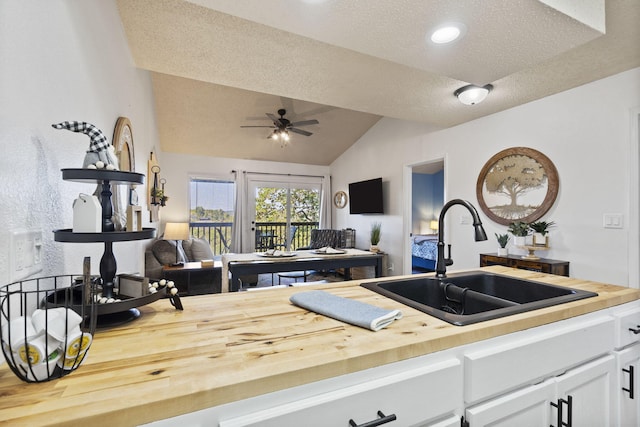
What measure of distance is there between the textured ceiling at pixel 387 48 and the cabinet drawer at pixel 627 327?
1502 mm

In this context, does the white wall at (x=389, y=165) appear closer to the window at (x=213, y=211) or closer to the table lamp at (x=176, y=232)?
the window at (x=213, y=211)

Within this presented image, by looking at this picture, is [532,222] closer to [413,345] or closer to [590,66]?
[590,66]

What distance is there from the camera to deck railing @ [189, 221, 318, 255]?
235 inches

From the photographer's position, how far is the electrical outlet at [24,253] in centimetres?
75

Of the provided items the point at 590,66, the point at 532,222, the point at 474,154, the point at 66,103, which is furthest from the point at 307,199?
the point at 66,103

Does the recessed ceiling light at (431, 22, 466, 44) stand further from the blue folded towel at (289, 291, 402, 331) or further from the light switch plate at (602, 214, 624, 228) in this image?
the light switch plate at (602, 214, 624, 228)

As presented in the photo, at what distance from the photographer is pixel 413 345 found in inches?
28.9

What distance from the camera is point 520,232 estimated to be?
292cm

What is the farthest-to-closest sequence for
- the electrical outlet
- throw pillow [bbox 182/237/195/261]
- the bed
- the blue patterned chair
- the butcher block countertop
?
the blue patterned chair → the bed → throw pillow [bbox 182/237/195/261] → the electrical outlet → the butcher block countertop

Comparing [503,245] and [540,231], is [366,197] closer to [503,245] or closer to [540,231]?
[503,245]

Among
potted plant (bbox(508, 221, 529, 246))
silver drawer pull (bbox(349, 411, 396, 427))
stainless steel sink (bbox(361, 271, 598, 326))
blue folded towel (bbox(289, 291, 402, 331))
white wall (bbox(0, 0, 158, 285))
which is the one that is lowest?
silver drawer pull (bbox(349, 411, 396, 427))

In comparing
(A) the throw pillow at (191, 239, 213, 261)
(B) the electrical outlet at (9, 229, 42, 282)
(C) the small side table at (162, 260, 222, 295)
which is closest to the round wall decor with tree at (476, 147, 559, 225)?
(C) the small side table at (162, 260, 222, 295)

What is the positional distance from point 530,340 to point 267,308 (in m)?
0.85

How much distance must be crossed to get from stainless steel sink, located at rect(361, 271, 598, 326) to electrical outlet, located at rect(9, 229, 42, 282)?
1147mm
